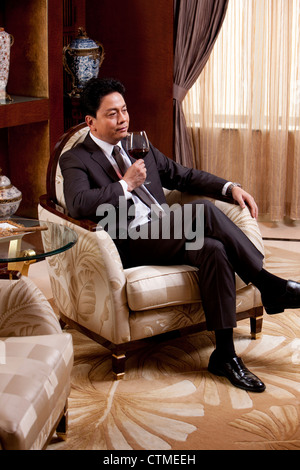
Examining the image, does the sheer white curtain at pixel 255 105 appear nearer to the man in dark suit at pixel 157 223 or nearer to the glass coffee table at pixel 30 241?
the man in dark suit at pixel 157 223

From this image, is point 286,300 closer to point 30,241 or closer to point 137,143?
point 137,143

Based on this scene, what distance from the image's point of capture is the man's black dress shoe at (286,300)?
8.90ft

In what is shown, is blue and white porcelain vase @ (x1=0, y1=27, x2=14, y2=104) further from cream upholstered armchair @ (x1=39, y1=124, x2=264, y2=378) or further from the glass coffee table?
the glass coffee table

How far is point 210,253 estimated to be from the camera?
2631 millimetres

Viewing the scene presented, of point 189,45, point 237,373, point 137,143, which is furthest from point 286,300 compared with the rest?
point 189,45

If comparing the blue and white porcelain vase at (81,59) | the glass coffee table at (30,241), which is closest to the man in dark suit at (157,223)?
the glass coffee table at (30,241)

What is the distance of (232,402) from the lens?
247cm

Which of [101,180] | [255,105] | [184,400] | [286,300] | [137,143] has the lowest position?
[184,400]

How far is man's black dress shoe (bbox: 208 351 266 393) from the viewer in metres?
2.55

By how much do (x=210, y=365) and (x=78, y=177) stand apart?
0.95 meters

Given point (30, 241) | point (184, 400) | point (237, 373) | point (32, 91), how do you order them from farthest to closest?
1. point (32, 91)
2. point (237, 373)
3. point (184, 400)
4. point (30, 241)

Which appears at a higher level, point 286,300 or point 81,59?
point 81,59

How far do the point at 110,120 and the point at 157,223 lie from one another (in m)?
0.50
